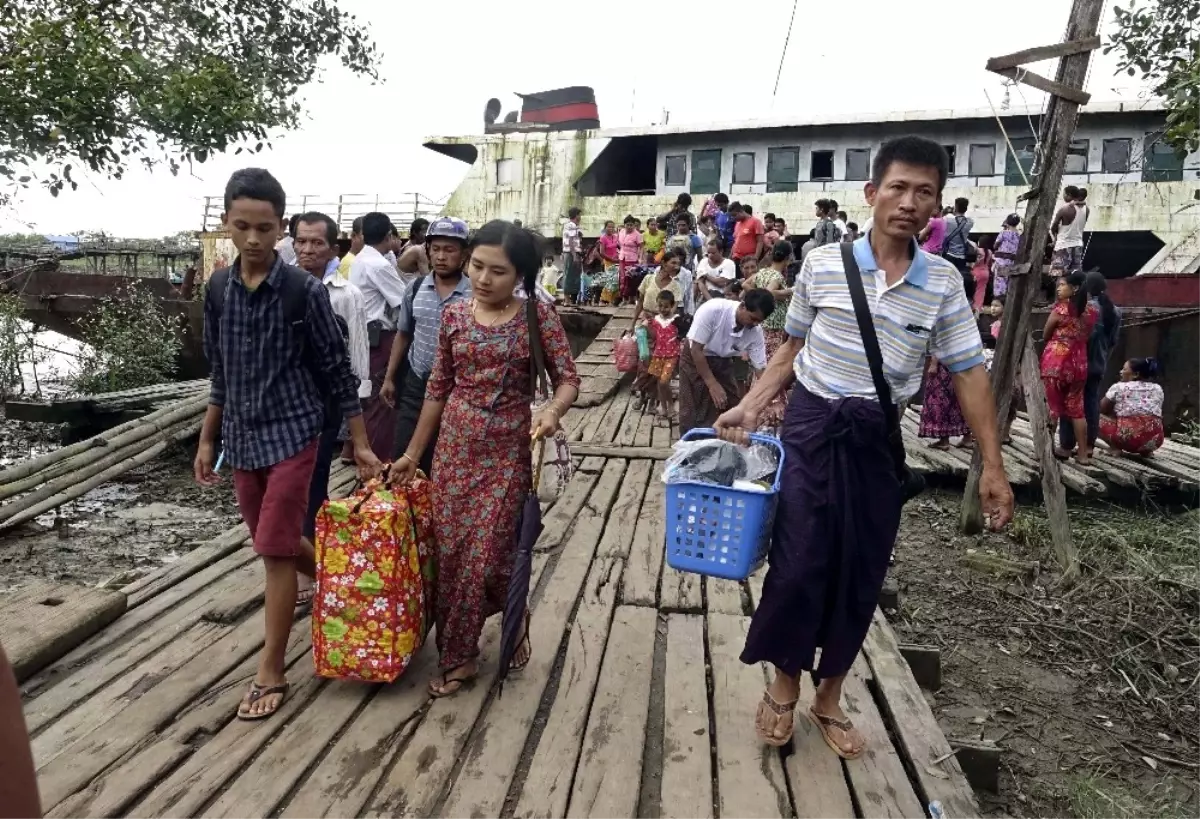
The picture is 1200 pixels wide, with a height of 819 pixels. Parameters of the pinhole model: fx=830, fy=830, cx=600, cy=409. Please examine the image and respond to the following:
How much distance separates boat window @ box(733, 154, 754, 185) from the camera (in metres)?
22.0

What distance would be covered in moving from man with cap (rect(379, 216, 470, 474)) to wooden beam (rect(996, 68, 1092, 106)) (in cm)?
337

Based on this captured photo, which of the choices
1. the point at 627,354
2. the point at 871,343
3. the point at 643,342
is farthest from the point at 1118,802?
the point at 627,354

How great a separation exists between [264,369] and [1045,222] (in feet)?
15.7

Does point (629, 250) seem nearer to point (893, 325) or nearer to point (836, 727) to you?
point (893, 325)

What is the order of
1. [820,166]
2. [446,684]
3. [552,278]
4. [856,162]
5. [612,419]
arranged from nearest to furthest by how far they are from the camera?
1. [446,684]
2. [612,419]
3. [552,278]
4. [856,162]
5. [820,166]

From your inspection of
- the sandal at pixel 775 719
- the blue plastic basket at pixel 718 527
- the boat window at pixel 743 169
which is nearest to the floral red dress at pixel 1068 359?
the sandal at pixel 775 719

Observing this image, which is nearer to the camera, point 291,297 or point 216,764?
point 216,764

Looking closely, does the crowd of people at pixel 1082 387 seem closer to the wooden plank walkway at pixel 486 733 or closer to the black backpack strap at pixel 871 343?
the wooden plank walkway at pixel 486 733

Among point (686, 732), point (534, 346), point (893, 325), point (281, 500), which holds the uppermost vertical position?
point (893, 325)

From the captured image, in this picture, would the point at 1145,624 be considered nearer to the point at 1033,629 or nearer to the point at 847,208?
the point at 1033,629

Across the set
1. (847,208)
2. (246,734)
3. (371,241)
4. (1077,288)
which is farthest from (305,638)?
(847,208)

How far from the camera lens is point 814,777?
252cm

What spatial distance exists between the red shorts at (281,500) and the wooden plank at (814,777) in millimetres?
1793

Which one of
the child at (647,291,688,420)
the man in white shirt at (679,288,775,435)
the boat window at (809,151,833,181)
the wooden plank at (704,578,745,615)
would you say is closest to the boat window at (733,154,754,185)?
the boat window at (809,151,833,181)
